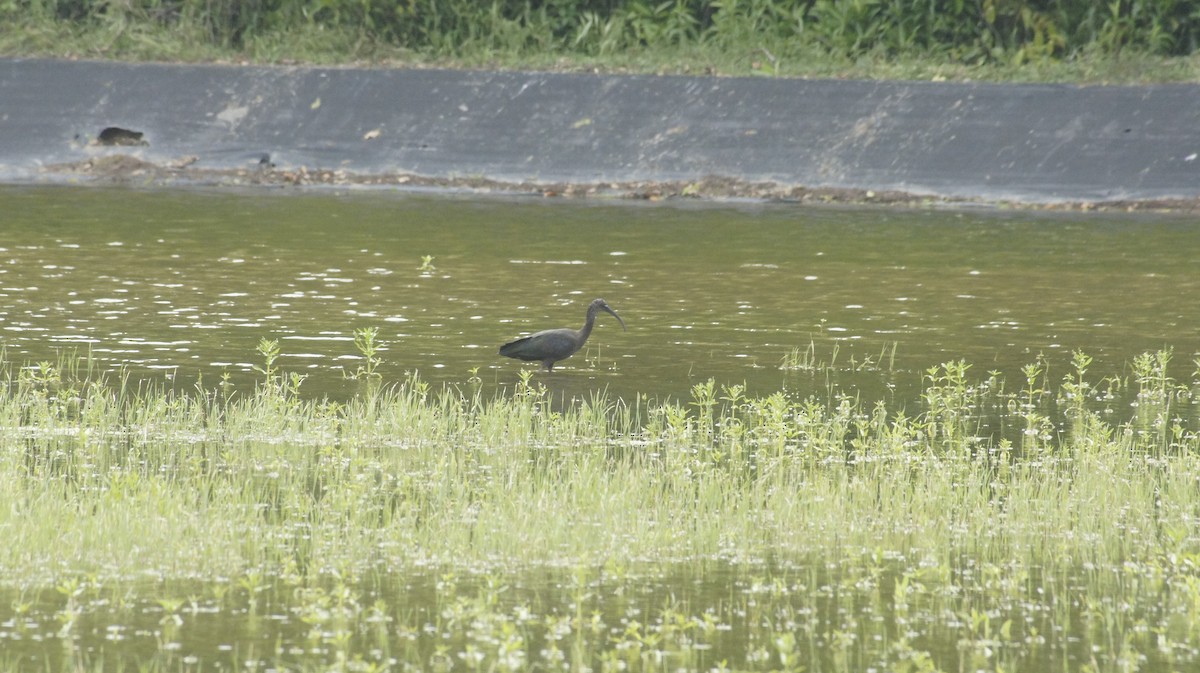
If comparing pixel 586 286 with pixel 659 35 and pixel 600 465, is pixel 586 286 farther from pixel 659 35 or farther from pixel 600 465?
pixel 659 35

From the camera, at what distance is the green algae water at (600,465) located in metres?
6.22

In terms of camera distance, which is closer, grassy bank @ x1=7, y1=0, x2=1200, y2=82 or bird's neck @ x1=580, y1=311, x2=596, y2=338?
bird's neck @ x1=580, y1=311, x2=596, y2=338

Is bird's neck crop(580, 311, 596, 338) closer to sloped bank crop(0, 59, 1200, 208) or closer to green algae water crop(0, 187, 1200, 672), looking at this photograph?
green algae water crop(0, 187, 1200, 672)

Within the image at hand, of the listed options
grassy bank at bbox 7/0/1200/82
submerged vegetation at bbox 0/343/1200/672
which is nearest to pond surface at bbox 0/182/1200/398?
submerged vegetation at bbox 0/343/1200/672

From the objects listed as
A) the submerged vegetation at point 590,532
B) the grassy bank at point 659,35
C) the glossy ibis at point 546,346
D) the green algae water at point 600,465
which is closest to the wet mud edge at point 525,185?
the grassy bank at point 659,35

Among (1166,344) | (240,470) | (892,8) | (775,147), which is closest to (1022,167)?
(775,147)

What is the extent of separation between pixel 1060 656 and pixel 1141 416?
448 centimetres

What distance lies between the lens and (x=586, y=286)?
15031 millimetres

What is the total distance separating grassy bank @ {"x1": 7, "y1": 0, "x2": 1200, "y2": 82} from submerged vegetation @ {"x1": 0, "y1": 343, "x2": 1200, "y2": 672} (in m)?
14.0

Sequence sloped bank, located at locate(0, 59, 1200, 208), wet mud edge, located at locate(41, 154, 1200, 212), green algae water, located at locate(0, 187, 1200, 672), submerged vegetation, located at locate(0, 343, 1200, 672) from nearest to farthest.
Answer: submerged vegetation, located at locate(0, 343, 1200, 672) < green algae water, located at locate(0, 187, 1200, 672) < wet mud edge, located at locate(41, 154, 1200, 212) < sloped bank, located at locate(0, 59, 1200, 208)

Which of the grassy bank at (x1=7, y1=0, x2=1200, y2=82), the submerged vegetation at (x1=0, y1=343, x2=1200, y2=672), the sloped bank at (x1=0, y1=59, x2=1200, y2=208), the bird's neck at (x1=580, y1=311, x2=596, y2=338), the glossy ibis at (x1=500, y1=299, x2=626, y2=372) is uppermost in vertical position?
the grassy bank at (x1=7, y1=0, x2=1200, y2=82)

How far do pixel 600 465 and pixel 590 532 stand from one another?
118 cm

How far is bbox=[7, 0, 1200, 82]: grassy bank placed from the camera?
23.8 metres

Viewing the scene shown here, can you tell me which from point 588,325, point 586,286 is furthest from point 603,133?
point 588,325
